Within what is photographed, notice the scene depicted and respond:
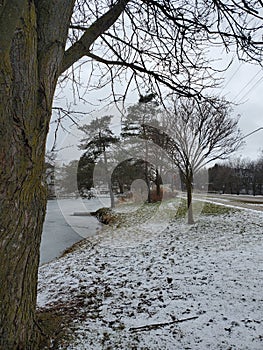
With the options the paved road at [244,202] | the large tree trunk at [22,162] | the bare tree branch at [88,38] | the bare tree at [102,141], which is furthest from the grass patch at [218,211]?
the large tree trunk at [22,162]

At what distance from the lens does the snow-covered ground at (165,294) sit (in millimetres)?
2047

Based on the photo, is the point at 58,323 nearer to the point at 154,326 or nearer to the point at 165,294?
the point at 154,326

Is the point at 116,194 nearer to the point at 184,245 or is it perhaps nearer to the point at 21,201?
the point at 184,245

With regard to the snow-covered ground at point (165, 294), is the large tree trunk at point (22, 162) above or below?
above

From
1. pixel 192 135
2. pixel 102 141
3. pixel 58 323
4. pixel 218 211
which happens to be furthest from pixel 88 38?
pixel 102 141

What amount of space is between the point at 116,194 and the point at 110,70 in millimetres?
16877

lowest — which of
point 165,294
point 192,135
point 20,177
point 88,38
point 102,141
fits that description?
point 165,294

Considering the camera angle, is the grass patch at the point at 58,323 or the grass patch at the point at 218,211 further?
the grass patch at the point at 218,211

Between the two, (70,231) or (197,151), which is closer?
(197,151)

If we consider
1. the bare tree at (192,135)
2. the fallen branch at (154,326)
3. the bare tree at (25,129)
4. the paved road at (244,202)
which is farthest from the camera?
Answer: the paved road at (244,202)

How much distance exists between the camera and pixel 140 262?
A: 4.57m

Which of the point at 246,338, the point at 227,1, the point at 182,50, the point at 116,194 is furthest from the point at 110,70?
the point at 116,194

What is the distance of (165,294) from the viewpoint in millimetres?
2953

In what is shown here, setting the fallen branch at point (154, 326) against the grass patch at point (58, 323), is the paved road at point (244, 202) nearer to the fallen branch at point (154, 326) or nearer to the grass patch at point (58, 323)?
the fallen branch at point (154, 326)
